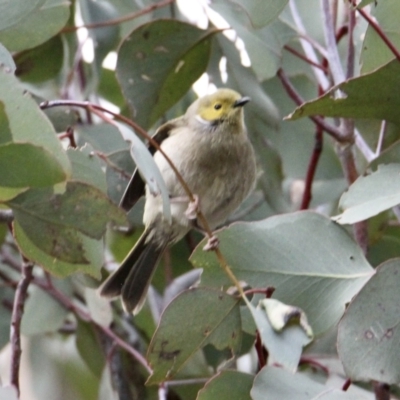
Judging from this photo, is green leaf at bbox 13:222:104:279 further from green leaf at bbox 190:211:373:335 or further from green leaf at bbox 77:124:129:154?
green leaf at bbox 77:124:129:154

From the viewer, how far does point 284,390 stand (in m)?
1.29

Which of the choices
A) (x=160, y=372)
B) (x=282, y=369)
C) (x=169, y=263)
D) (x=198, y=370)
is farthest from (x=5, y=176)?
(x=169, y=263)

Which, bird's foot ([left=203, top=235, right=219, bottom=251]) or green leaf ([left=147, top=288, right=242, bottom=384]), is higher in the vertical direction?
bird's foot ([left=203, top=235, right=219, bottom=251])

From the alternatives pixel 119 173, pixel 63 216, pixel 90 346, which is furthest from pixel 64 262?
pixel 90 346

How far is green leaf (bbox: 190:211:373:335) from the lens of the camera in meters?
1.45

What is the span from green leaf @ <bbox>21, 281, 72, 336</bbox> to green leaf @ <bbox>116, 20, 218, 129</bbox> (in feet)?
2.23

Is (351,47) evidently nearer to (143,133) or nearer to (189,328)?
(143,133)

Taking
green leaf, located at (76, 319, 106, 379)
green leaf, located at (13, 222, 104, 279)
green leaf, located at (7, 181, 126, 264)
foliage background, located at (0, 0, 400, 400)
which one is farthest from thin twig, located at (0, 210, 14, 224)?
green leaf, located at (76, 319, 106, 379)

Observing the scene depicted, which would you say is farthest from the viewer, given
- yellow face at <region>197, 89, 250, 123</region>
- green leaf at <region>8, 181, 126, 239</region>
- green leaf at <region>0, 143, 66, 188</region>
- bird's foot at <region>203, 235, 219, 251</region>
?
yellow face at <region>197, 89, 250, 123</region>

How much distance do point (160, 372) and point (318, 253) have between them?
0.38m

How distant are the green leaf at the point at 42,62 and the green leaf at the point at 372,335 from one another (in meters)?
1.34

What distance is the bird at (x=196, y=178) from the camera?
6.96ft

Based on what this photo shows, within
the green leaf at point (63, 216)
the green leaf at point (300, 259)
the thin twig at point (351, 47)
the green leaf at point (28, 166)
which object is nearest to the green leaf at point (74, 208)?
the green leaf at point (63, 216)

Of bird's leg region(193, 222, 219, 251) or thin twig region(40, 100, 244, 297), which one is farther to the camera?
bird's leg region(193, 222, 219, 251)
